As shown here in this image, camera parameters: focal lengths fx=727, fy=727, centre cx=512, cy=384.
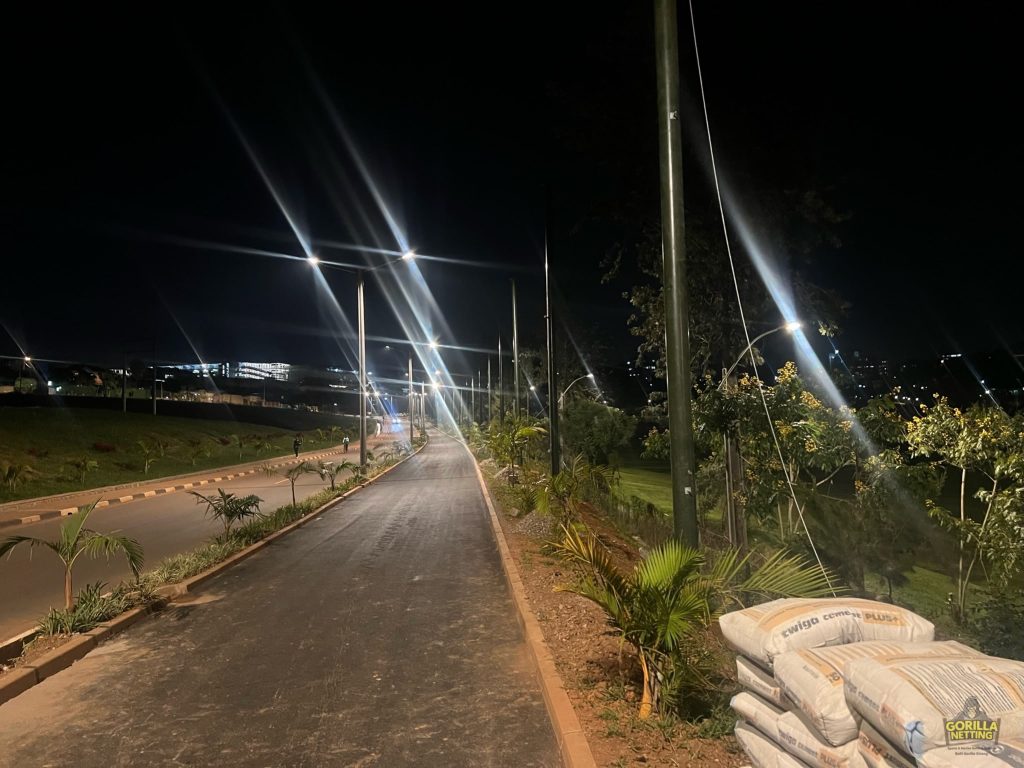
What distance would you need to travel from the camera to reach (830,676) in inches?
115

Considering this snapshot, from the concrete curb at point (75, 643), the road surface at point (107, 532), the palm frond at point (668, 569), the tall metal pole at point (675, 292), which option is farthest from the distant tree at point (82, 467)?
the palm frond at point (668, 569)

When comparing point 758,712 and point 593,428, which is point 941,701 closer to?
point 758,712

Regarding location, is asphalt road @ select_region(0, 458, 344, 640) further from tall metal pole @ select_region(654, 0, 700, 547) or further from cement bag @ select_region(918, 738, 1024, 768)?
cement bag @ select_region(918, 738, 1024, 768)

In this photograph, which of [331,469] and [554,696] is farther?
[331,469]

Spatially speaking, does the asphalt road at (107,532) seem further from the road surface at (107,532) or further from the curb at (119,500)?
the curb at (119,500)

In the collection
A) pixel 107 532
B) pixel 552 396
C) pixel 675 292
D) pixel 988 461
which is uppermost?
pixel 675 292

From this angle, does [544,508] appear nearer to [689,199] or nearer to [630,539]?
[630,539]

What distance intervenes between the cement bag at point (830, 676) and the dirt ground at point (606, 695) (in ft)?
3.29

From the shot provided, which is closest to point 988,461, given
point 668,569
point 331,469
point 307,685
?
point 668,569

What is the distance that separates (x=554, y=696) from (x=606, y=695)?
0.35 metres

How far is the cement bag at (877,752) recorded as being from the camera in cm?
253

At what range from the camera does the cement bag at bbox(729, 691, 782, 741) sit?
335 centimetres

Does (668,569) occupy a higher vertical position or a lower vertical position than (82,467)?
higher

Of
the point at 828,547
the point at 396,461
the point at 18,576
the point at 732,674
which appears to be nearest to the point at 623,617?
the point at 732,674
